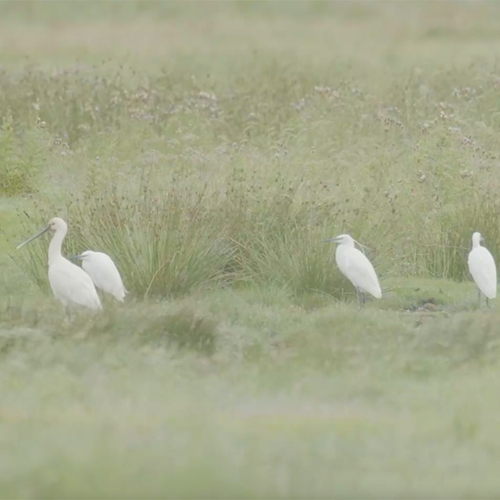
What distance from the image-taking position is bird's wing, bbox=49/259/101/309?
36.9 feet

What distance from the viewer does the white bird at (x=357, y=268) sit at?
12.1 m

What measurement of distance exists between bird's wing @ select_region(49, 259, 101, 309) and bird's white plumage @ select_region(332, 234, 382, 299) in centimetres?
209

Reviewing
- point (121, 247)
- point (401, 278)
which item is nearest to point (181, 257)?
point (121, 247)

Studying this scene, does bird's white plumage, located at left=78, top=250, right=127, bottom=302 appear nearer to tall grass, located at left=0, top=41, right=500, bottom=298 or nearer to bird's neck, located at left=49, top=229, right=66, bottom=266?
bird's neck, located at left=49, top=229, right=66, bottom=266

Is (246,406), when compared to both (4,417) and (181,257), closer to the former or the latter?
(4,417)

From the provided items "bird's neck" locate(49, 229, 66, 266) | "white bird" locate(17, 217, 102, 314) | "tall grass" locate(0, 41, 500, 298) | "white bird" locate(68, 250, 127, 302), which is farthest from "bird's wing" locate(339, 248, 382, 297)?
"bird's neck" locate(49, 229, 66, 266)

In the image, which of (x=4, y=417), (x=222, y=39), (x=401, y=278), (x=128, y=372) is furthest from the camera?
(x=222, y=39)

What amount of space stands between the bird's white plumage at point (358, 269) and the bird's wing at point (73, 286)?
6.85 feet

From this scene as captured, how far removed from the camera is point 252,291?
12.8 m

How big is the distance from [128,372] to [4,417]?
1.38 meters

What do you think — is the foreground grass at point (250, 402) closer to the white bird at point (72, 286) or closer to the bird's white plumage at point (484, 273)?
the white bird at point (72, 286)

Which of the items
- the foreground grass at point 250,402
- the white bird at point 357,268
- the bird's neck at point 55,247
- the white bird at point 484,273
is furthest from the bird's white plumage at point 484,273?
the bird's neck at point 55,247

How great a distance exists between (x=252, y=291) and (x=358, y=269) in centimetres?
110

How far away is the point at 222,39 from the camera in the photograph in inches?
1654
